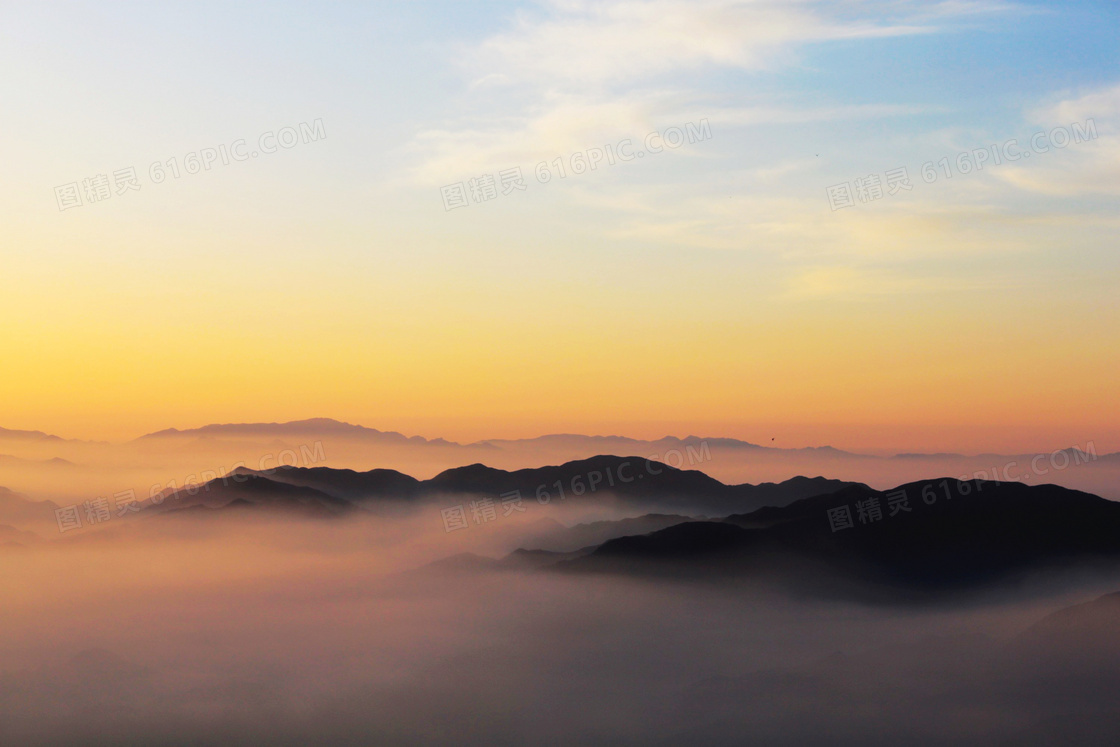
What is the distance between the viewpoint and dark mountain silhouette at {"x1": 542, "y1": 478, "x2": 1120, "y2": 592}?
176750 mm

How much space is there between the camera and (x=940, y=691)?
14038 centimetres

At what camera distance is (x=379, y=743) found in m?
147

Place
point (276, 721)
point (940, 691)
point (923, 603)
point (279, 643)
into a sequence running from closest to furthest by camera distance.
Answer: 1. point (940, 691)
2. point (276, 721)
3. point (923, 603)
4. point (279, 643)

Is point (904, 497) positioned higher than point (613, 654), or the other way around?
point (904, 497)

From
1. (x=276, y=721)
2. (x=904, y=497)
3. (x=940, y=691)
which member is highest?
(x=904, y=497)

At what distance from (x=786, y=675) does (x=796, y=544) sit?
44.3 metres

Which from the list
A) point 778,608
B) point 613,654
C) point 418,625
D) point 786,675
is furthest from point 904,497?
point 418,625

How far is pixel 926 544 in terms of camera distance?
185 meters

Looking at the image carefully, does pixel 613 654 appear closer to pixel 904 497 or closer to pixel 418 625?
pixel 418 625

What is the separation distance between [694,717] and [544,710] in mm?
26497

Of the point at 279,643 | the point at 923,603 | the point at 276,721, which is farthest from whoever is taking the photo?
the point at 279,643

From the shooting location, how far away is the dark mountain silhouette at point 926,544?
17675 cm

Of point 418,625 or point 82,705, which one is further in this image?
point 418,625

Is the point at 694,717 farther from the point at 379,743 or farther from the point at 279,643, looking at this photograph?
the point at 279,643
